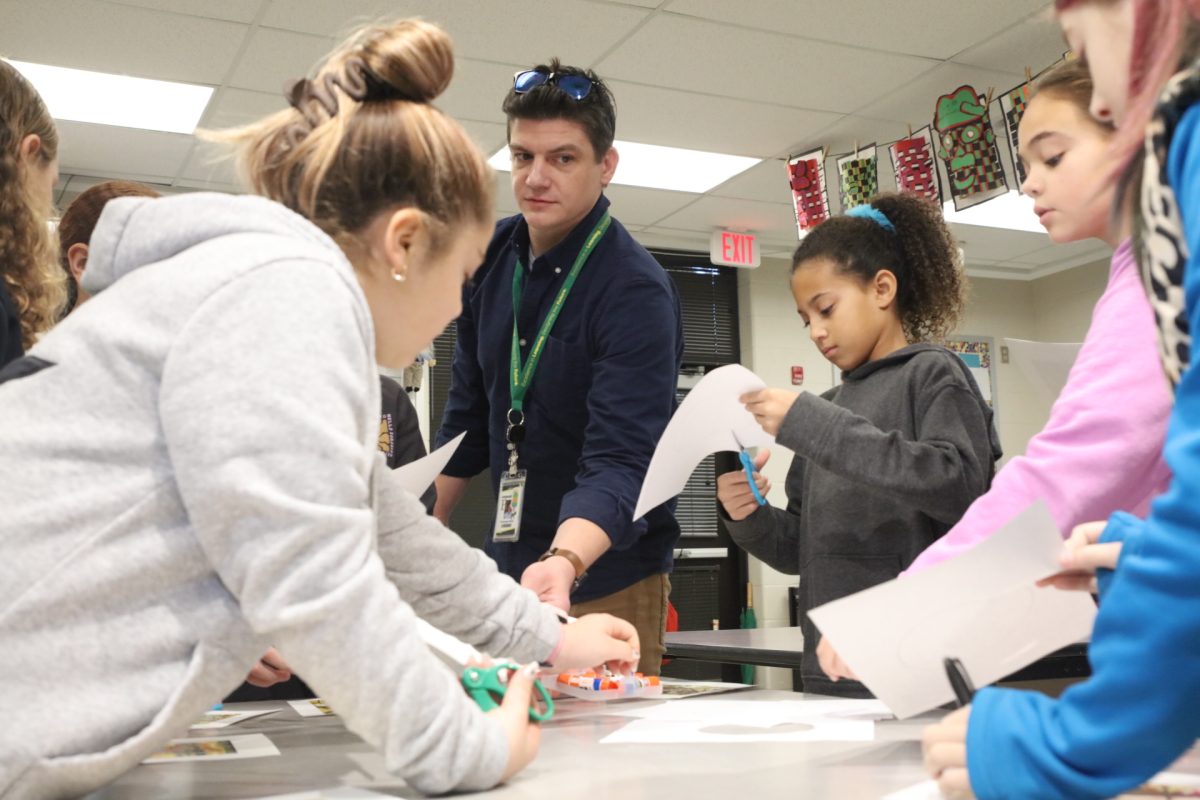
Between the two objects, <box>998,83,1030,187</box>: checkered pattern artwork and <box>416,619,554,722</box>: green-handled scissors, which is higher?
<box>998,83,1030,187</box>: checkered pattern artwork

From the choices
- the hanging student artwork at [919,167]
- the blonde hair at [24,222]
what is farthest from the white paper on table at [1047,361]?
the hanging student artwork at [919,167]

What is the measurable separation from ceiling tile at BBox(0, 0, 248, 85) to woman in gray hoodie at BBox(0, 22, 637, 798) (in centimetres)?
323

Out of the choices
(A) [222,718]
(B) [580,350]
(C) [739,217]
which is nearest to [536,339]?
(B) [580,350]

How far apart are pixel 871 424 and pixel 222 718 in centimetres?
95

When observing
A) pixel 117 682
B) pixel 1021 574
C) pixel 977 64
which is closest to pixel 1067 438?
pixel 1021 574

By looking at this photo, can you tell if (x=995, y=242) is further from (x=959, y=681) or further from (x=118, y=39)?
(x=959, y=681)

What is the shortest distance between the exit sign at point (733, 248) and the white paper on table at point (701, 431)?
478 centimetres

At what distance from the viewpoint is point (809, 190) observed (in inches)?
186

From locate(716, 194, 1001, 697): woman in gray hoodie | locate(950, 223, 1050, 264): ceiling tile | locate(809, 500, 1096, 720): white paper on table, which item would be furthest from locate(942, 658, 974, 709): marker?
locate(950, 223, 1050, 264): ceiling tile

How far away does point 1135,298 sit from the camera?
3.32 ft

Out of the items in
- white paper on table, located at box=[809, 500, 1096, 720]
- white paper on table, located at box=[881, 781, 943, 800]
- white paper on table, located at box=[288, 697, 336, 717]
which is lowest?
white paper on table, located at box=[288, 697, 336, 717]

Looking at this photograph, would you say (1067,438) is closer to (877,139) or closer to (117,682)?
(117,682)

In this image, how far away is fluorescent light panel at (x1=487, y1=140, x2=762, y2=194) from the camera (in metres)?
4.93

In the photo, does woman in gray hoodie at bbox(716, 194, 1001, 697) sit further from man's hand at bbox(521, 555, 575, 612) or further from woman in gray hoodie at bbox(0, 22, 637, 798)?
woman in gray hoodie at bbox(0, 22, 637, 798)
